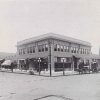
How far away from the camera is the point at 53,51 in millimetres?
32094

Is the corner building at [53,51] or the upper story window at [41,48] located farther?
the upper story window at [41,48]

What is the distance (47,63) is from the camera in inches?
1258

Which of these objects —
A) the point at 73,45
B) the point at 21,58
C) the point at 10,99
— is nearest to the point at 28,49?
the point at 21,58

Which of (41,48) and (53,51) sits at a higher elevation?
(41,48)

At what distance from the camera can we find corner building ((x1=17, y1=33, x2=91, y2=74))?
32.1m

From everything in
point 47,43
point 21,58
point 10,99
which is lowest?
point 10,99

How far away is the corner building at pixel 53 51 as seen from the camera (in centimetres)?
3209

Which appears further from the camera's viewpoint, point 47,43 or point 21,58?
point 21,58

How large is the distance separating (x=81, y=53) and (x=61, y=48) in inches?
299

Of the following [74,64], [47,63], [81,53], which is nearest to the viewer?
[47,63]

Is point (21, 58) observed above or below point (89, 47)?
below

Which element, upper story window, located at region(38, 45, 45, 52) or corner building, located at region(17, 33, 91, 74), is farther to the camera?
upper story window, located at region(38, 45, 45, 52)

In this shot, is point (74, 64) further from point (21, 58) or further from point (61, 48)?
point (21, 58)

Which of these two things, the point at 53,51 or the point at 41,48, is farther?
the point at 41,48
